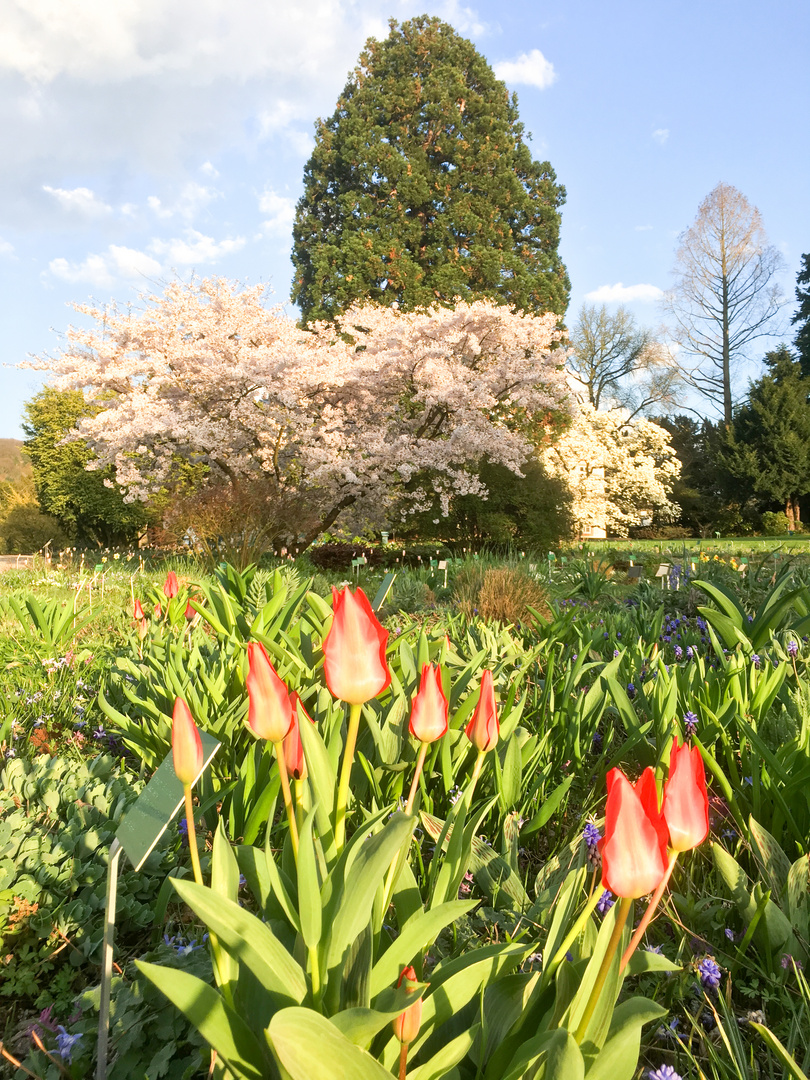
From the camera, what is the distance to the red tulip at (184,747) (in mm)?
893

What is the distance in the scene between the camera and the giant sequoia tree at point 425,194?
19641mm

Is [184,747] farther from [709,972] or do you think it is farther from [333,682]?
[709,972]

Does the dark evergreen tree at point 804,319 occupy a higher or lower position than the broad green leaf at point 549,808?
higher

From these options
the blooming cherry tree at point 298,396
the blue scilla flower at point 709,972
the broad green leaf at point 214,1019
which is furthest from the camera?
the blooming cherry tree at point 298,396

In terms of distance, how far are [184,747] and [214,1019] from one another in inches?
12.6

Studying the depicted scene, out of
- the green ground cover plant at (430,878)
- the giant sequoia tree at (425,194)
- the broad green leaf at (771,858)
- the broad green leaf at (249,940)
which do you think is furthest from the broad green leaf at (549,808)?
the giant sequoia tree at (425,194)

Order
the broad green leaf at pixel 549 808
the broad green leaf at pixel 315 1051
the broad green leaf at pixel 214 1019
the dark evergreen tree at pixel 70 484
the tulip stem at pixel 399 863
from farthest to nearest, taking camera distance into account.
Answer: the dark evergreen tree at pixel 70 484 < the broad green leaf at pixel 549 808 < the tulip stem at pixel 399 863 < the broad green leaf at pixel 214 1019 < the broad green leaf at pixel 315 1051

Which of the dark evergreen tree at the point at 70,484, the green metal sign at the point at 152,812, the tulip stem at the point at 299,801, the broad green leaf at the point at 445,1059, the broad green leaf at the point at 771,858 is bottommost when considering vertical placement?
the broad green leaf at the point at 771,858

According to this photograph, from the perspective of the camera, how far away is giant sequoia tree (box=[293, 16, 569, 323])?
64.4 feet

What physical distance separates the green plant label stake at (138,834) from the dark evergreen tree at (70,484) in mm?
18150

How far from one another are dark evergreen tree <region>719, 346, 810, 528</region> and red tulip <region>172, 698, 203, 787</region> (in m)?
24.5

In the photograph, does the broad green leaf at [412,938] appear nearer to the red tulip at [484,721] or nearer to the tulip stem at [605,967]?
the tulip stem at [605,967]

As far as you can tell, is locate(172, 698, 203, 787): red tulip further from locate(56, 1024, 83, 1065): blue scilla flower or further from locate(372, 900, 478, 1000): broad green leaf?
locate(56, 1024, 83, 1065): blue scilla flower

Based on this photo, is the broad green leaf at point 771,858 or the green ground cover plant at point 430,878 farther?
the broad green leaf at point 771,858
